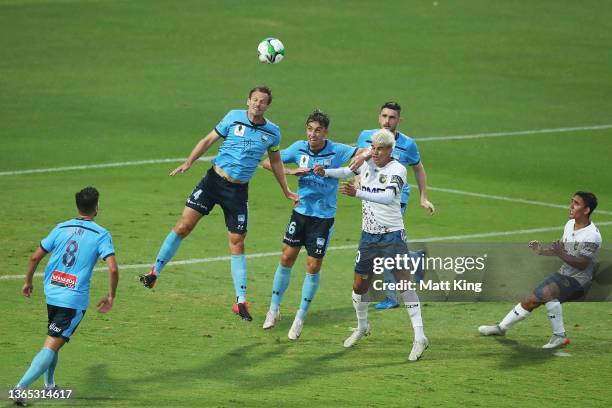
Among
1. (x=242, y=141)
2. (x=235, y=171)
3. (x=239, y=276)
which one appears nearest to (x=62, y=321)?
(x=239, y=276)

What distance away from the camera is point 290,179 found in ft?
92.3

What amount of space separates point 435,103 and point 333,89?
356 cm

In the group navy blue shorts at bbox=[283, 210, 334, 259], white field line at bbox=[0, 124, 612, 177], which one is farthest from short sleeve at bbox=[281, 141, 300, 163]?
white field line at bbox=[0, 124, 612, 177]

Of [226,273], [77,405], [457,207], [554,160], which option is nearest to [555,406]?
[77,405]

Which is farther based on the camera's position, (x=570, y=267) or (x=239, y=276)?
(x=239, y=276)

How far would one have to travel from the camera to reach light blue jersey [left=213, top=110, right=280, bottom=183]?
16.7 metres

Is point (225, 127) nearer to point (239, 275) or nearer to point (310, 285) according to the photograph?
point (239, 275)

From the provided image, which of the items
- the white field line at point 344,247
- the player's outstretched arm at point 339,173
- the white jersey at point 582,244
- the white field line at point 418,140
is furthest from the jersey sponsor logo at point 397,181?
the white field line at point 418,140

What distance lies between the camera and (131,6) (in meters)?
52.2

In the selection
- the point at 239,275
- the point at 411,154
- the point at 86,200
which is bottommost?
the point at 239,275

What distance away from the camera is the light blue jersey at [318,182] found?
16.2 metres

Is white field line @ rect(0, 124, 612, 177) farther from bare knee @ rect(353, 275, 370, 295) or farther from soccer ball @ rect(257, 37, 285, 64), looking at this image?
bare knee @ rect(353, 275, 370, 295)

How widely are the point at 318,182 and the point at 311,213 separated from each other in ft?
1.37

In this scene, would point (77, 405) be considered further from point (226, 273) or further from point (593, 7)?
point (593, 7)
